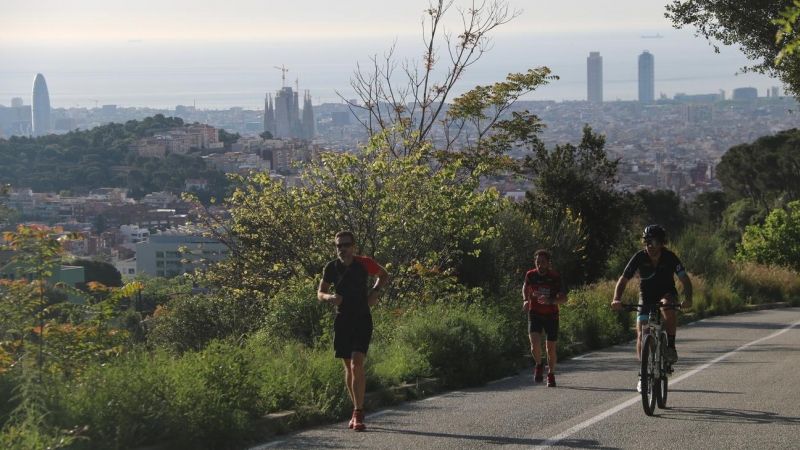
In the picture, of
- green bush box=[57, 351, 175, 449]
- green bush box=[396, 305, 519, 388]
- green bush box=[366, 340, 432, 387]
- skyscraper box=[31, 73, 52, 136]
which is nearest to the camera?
green bush box=[57, 351, 175, 449]

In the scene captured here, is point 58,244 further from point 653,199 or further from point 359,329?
point 653,199

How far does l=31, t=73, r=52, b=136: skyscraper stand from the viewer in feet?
557

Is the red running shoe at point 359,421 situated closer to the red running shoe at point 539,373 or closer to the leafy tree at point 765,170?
the red running shoe at point 539,373

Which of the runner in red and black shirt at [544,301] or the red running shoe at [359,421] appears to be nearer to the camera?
the red running shoe at [359,421]

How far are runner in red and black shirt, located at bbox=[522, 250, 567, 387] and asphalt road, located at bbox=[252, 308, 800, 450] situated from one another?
0.40 m

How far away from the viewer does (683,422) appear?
927 cm

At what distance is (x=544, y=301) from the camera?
1209cm

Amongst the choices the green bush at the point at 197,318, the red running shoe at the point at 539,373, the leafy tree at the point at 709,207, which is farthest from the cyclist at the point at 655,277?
the leafy tree at the point at 709,207

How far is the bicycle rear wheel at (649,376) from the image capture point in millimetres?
9469

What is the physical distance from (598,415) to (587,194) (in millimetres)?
19006

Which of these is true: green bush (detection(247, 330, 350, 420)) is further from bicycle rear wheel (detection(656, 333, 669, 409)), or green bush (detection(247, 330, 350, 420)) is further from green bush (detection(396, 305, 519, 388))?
bicycle rear wheel (detection(656, 333, 669, 409))

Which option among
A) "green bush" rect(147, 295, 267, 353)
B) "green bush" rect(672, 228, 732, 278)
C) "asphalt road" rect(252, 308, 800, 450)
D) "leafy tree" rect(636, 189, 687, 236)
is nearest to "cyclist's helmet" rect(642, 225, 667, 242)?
"asphalt road" rect(252, 308, 800, 450)

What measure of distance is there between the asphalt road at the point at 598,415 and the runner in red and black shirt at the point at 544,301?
405mm

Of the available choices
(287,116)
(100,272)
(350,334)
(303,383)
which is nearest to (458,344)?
(303,383)
